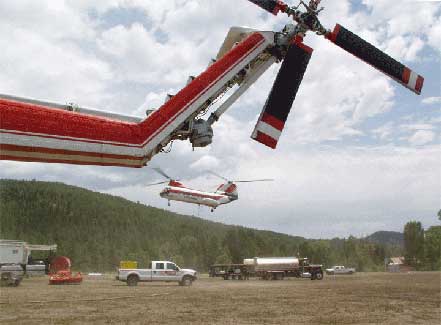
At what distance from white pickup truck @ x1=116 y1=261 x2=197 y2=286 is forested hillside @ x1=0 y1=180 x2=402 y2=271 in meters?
76.3

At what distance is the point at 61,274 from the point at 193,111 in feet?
108

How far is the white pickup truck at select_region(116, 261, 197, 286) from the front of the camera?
3231 cm

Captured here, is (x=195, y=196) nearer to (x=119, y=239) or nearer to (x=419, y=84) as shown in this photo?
(x=419, y=84)

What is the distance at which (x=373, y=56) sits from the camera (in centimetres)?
478

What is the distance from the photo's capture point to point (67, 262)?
36.8 metres

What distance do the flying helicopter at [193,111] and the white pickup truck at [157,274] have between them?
1176 inches

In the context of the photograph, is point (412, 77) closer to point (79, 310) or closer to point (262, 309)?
point (262, 309)

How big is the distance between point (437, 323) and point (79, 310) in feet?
41.9

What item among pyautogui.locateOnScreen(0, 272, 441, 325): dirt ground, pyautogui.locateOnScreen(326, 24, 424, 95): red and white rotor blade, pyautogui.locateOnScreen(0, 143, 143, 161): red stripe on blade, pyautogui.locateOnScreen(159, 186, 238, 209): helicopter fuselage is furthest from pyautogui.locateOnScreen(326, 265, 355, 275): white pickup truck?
pyautogui.locateOnScreen(0, 143, 143, 161): red stripe on blade

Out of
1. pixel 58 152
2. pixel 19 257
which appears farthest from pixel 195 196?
pixel 58 152

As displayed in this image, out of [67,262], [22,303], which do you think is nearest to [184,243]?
[67,262]

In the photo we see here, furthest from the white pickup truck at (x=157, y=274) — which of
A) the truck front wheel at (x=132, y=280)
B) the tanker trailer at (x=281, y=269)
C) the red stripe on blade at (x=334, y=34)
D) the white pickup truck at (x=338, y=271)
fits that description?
the white pickup truck at (x=338, y=271)

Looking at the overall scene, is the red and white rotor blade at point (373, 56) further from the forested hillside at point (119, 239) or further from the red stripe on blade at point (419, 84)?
the forested hillside at point (119, 239)

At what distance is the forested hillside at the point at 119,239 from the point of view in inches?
5054
